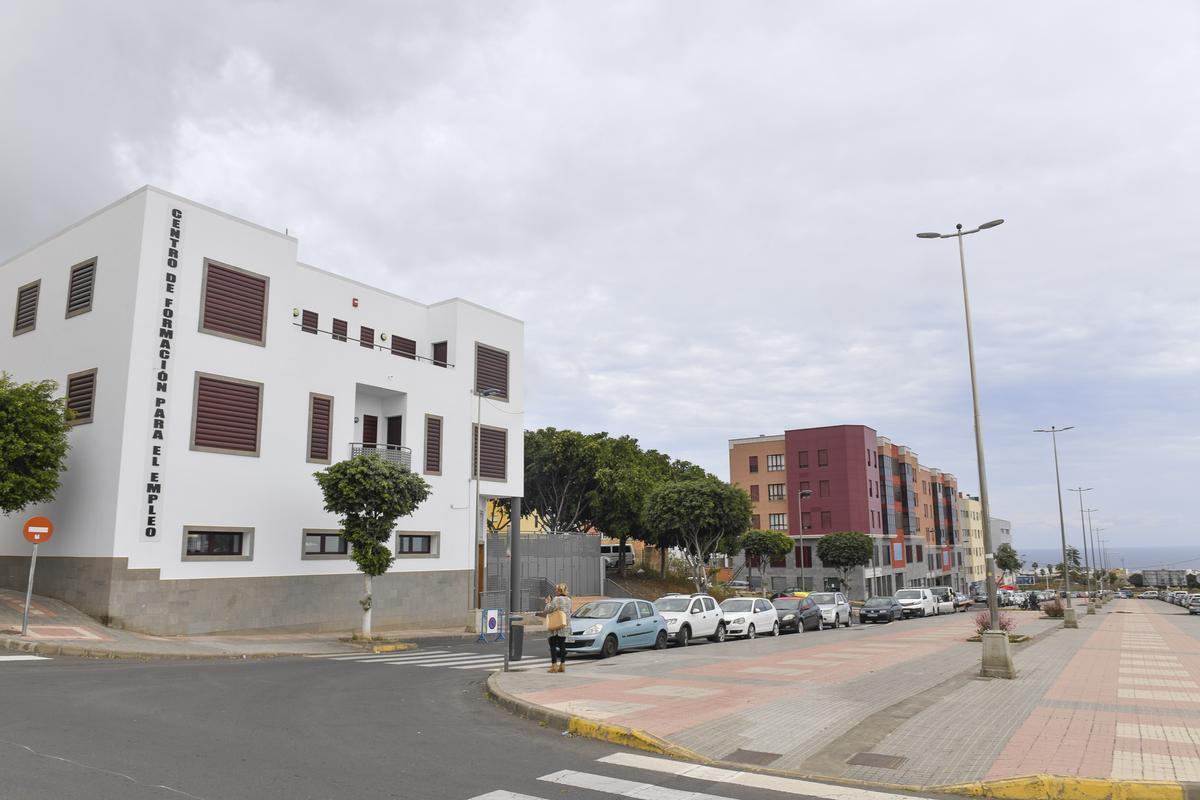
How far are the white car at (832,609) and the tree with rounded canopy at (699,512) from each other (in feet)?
43.7

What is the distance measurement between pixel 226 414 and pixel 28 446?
5328mm

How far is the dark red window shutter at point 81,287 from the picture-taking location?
2584 cm

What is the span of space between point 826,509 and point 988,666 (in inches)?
2485

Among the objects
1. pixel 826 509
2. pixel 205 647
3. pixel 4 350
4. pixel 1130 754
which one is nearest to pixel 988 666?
pixel 1130 754

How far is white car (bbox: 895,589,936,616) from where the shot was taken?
1748 inches

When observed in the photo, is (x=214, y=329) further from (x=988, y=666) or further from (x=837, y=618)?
(x=837, y=618)

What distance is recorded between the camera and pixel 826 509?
7612cm

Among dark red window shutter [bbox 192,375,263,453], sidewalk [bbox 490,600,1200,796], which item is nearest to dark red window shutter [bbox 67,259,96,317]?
dark red window shutter [bbox 192,375,263,453]

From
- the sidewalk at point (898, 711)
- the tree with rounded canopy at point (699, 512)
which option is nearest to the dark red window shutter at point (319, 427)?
the sidewalk at point (898, 711)

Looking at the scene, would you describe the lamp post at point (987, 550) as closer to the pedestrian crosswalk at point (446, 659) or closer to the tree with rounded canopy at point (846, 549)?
the pedestrian crosswalk at point (446, 659)

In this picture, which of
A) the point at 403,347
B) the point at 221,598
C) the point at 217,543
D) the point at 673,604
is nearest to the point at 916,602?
the point at 673,604

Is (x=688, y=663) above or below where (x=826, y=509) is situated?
below

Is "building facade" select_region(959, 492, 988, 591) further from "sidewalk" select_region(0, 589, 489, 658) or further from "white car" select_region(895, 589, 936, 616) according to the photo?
"sidewalk" select_region(0, 589, 489, 658)

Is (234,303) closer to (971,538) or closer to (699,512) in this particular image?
(699,512)
